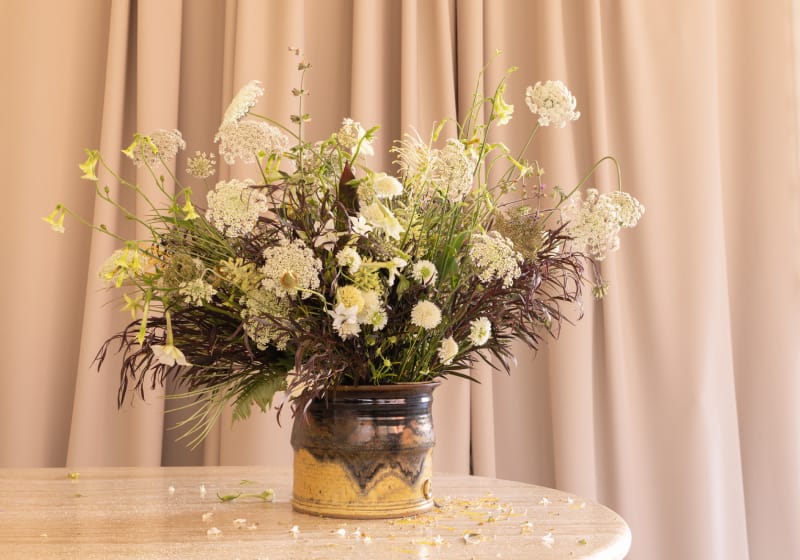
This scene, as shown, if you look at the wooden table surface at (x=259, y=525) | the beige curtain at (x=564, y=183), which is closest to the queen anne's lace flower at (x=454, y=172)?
the wooden table surface at (x=259, y=525)

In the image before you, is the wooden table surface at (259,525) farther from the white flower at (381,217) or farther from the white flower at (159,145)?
the white flower at (159,145)

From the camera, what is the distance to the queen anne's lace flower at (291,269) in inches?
39.8

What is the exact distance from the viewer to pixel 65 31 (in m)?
2.20

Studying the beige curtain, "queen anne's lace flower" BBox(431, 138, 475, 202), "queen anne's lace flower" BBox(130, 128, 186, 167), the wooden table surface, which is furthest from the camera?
the beige curtain

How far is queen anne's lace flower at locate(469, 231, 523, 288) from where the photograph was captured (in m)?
1.06

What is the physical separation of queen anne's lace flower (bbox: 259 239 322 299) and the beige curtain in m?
1.14

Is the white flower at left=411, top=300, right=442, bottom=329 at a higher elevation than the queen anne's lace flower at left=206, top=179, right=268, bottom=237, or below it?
below

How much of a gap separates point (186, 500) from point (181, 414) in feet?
3.23

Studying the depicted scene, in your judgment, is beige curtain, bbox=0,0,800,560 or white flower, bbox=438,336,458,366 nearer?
white flower, bbox=438,336,458,366

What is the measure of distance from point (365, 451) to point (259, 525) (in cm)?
17

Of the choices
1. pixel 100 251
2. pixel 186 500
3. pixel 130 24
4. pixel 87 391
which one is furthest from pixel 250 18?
pixel 186 500

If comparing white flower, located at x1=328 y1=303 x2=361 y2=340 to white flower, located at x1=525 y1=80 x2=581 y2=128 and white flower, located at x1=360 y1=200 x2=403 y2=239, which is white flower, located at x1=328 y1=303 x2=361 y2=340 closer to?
white flower, located at x1=360 y1=200 x2=403 y2=239

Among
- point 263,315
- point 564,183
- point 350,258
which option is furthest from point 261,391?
point 564,183

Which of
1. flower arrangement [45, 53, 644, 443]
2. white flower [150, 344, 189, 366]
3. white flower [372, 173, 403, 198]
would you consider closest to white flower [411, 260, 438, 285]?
flower arrangement [45, 53, 644, 443]
